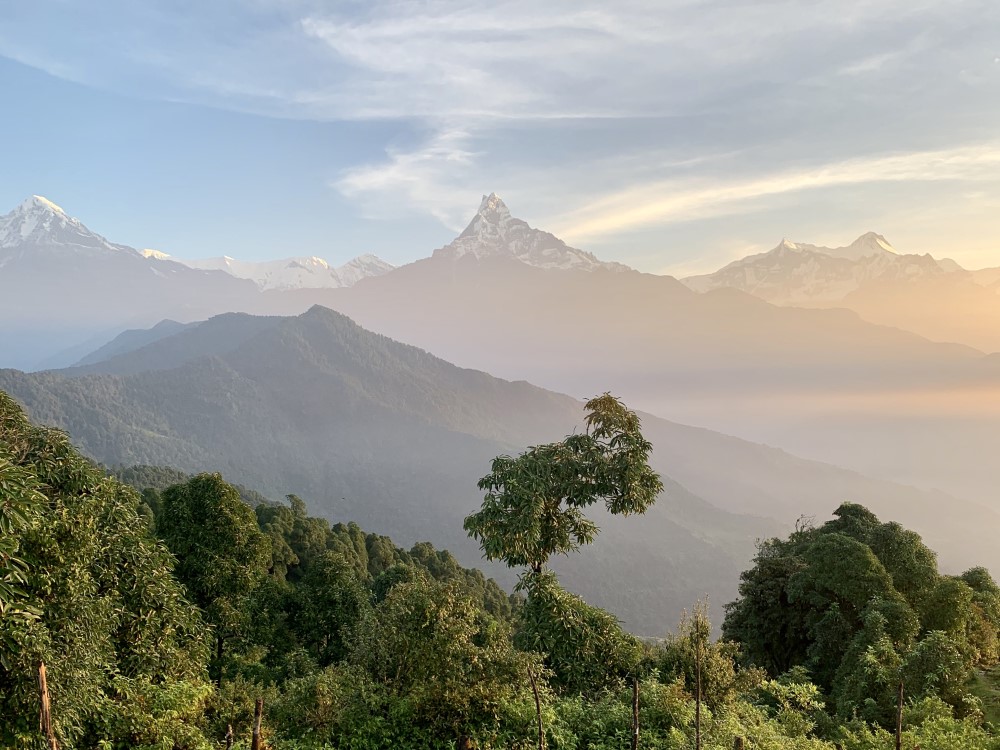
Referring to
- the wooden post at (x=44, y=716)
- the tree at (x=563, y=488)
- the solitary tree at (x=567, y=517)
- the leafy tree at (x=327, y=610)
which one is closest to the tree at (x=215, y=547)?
the leafy tree at (x=327, y=610)

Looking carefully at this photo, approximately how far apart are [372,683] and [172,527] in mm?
12082

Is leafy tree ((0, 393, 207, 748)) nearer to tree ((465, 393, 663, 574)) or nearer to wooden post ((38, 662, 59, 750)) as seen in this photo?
wooden post ((38, 662, 59, 750))

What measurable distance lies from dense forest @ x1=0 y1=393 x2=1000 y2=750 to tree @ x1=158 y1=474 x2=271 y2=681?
0.07m

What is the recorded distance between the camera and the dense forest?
10.8 meters

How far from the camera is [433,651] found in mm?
13852

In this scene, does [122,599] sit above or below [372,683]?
above

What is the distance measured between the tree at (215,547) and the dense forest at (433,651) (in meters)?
0.07

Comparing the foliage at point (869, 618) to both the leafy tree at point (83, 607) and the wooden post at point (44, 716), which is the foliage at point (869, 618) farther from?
the wooden post at point (44, 716)

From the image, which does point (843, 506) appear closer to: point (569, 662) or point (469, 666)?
point (569, 662)

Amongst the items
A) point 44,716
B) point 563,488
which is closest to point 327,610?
point 563,488

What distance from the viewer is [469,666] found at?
45.5 ft

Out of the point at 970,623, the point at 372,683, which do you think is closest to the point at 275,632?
the point at 372,683

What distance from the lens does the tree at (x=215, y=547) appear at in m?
21.4

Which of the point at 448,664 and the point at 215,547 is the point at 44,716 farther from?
the point at 215,547
